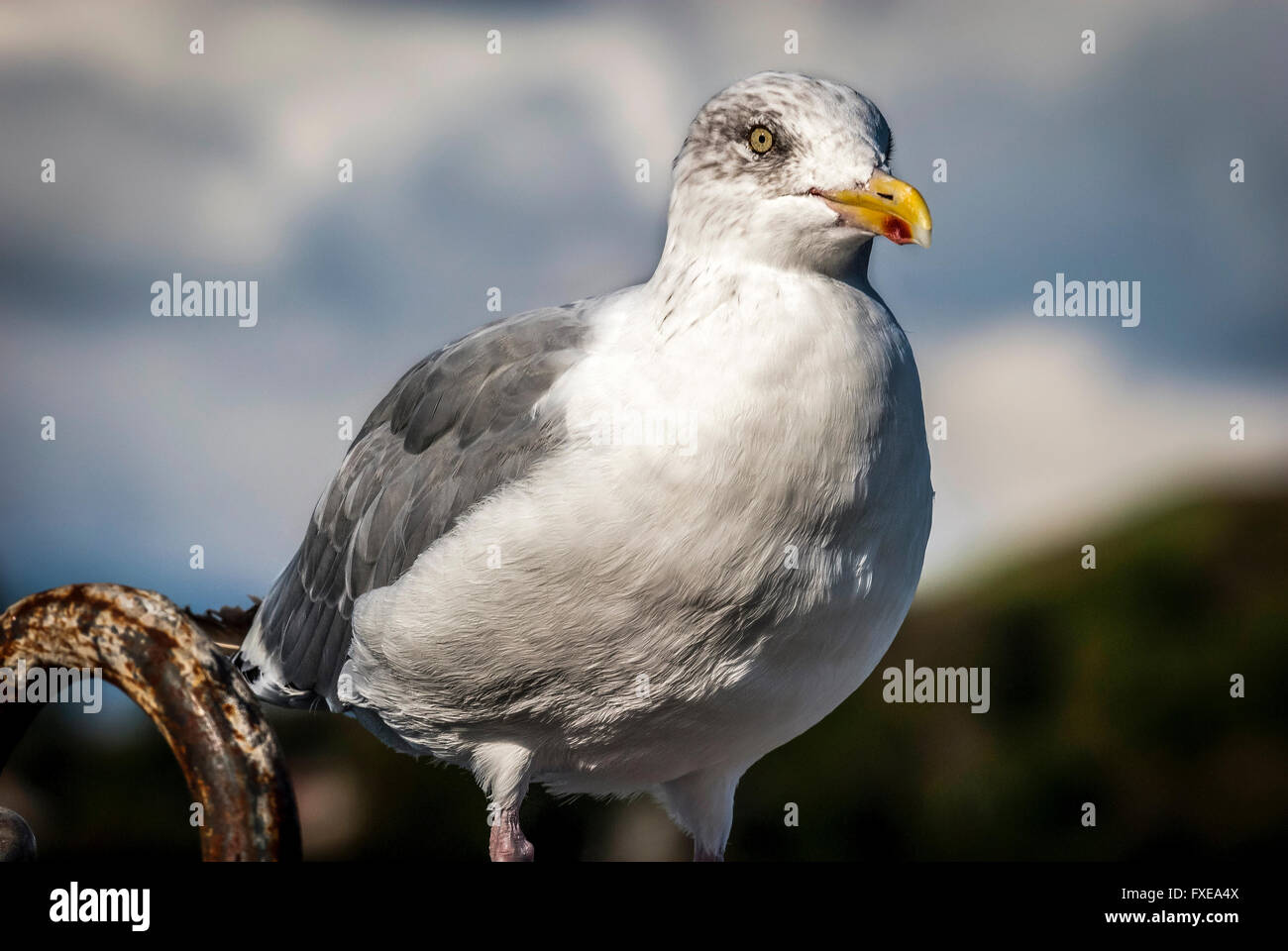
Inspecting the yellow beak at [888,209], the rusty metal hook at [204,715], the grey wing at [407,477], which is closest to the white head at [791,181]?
the yellow beak at [888,209]

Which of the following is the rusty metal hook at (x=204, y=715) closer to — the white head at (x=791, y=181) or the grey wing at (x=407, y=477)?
the grey wing at (x=407, y=477)

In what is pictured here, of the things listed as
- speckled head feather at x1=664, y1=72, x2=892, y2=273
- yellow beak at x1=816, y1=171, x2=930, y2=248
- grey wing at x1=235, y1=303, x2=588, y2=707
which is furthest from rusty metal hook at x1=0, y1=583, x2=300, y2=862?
yellow beak at x1=816, y1=171, x2=930, y2=248

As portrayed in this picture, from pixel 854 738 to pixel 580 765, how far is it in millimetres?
3796

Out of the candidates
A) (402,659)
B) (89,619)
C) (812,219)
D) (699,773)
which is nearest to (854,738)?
(699,773)

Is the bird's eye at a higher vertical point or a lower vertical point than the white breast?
higher

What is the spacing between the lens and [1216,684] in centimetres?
650

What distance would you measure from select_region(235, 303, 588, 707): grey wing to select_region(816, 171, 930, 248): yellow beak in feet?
2.08

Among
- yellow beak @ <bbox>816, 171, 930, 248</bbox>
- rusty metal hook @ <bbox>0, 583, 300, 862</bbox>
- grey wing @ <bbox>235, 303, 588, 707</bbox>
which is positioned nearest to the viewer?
rusty metal hook @ <bbox>0, 583, 300, 862</bbox>

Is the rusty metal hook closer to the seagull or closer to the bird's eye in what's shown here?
the seagull

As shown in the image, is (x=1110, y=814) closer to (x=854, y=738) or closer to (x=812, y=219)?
(x=854, y=738)

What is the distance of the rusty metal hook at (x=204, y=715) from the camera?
5.91 ft

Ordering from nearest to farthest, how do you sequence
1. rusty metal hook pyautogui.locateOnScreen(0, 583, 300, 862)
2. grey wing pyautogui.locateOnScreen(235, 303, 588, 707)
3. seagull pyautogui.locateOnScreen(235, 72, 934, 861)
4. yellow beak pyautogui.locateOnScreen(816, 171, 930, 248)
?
1. rusty metal hook pyautogui.locateOnScreen(0, 583, 300, 862)
2. yellow beak pyautogui.locateOnScreen(816, 171, 930, 248)
3. seagull pyautogui.locateOnScreen(235, 72, 934, 861)
4. grey wing pyautogui.locateOnScreen(235, 303, 588, 707)

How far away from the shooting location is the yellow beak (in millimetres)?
2260

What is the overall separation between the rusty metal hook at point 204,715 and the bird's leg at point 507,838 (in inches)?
40.7
